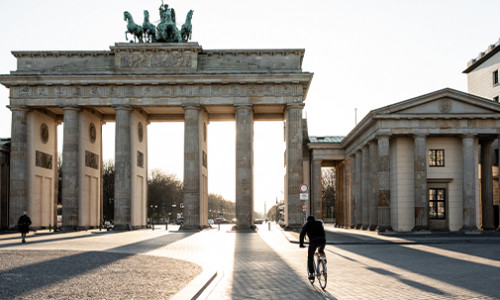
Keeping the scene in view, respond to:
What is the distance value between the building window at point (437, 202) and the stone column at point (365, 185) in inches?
267

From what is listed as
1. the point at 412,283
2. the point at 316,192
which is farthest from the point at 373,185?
the point at 412,283

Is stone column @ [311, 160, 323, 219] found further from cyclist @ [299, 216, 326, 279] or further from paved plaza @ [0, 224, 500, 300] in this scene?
cyclist @ [299, 216, 326, 279]

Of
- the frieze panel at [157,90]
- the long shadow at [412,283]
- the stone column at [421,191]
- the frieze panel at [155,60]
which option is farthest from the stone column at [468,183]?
the frieze panel at [155,60]

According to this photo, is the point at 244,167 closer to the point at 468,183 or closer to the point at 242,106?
the point at 242,106

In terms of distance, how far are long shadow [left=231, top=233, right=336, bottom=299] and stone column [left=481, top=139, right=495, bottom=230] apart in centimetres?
2598

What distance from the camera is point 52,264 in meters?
17.9

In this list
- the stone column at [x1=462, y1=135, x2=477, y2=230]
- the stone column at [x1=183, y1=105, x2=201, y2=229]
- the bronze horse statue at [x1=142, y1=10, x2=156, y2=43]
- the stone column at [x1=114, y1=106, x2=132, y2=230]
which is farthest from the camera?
the bronze horse statue at [x1=142, y1=10, x2=156, y2=43]

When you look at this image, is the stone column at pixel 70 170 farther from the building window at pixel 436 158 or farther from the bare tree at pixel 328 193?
the bare tree at pixel 328 193

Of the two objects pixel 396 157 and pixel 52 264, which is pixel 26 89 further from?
pixel 52 264

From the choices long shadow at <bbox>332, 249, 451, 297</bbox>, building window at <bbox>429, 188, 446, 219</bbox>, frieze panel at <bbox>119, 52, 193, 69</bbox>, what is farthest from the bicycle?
frieze panel at <bbox>119, 52, 193, 69</bbox>

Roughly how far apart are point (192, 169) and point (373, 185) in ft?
51.1

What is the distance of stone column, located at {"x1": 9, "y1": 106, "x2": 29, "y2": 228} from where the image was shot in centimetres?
4909

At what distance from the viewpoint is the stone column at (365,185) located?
47.7 metres

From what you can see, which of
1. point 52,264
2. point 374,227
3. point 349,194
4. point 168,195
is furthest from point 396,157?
point 168,195
